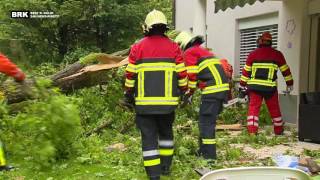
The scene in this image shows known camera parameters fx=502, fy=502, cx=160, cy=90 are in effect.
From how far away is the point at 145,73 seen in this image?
18.5 ft

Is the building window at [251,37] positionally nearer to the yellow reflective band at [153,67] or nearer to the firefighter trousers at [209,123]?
the firefighter trousers at [209,123]

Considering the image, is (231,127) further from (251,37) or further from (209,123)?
(209,123)

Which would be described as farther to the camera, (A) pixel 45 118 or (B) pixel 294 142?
(B) pixel 294 142

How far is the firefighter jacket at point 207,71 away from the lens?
21.1 feet

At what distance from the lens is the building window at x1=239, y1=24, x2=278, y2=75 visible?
11.7 metres

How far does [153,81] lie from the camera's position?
5621 millimetres

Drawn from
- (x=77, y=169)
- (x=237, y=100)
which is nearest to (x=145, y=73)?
(x=77, y=169)

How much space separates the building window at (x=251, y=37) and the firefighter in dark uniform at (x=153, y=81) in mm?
6427

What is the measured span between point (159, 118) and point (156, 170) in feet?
2.03

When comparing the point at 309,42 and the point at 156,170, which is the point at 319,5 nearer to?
the point at 309,42

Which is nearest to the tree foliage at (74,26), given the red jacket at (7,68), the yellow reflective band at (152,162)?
the yellow reflective band at (152,162)

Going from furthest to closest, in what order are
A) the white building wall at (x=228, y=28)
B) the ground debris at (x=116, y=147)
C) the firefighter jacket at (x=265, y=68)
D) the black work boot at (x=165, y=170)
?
the white building wall at (x=228, y=28)
the firefighter jacket at (x=265, y=68)
the ground debris at (x=116, y=147)
the black work boot at (x=165, y=170)

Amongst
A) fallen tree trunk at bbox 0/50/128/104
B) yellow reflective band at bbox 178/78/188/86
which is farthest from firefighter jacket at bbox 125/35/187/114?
fallen tree trunk at bbox 0/50/128/104

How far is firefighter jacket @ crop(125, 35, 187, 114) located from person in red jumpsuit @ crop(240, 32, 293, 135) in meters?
3.47
